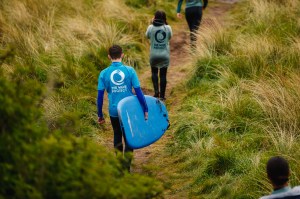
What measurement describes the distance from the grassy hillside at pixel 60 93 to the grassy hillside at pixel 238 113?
1417 mm

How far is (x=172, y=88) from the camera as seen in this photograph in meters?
9.58

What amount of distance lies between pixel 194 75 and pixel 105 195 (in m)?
6.20

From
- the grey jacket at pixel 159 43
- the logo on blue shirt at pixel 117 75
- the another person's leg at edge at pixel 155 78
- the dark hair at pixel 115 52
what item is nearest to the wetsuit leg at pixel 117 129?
the logo on blue shirt at pixel 117 75

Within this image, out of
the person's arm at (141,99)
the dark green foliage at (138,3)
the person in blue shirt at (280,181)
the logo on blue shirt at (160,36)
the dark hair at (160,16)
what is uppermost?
the dark green foliage at (138,3)

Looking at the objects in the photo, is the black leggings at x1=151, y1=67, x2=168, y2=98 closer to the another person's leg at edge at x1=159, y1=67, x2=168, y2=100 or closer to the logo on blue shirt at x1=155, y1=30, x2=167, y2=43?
the another person's leg at edge at x1=159, y1=67, x2=168, y2=100

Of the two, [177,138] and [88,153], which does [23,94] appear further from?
[177,138]

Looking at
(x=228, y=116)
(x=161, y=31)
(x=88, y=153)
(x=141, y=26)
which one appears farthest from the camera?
(x=141, y=26)

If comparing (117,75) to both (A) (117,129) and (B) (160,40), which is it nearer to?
(A) (117,129)

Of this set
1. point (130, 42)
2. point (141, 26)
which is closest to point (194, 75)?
point (130, 42)

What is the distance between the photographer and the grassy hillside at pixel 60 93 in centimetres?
324

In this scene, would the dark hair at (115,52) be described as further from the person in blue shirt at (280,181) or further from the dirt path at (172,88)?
the person in blue shirt at (280,181)

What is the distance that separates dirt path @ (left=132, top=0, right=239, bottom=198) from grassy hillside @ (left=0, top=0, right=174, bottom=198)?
2.12 ft

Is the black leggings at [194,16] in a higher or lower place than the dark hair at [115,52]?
higher

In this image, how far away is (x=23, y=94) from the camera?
11.6 ft
